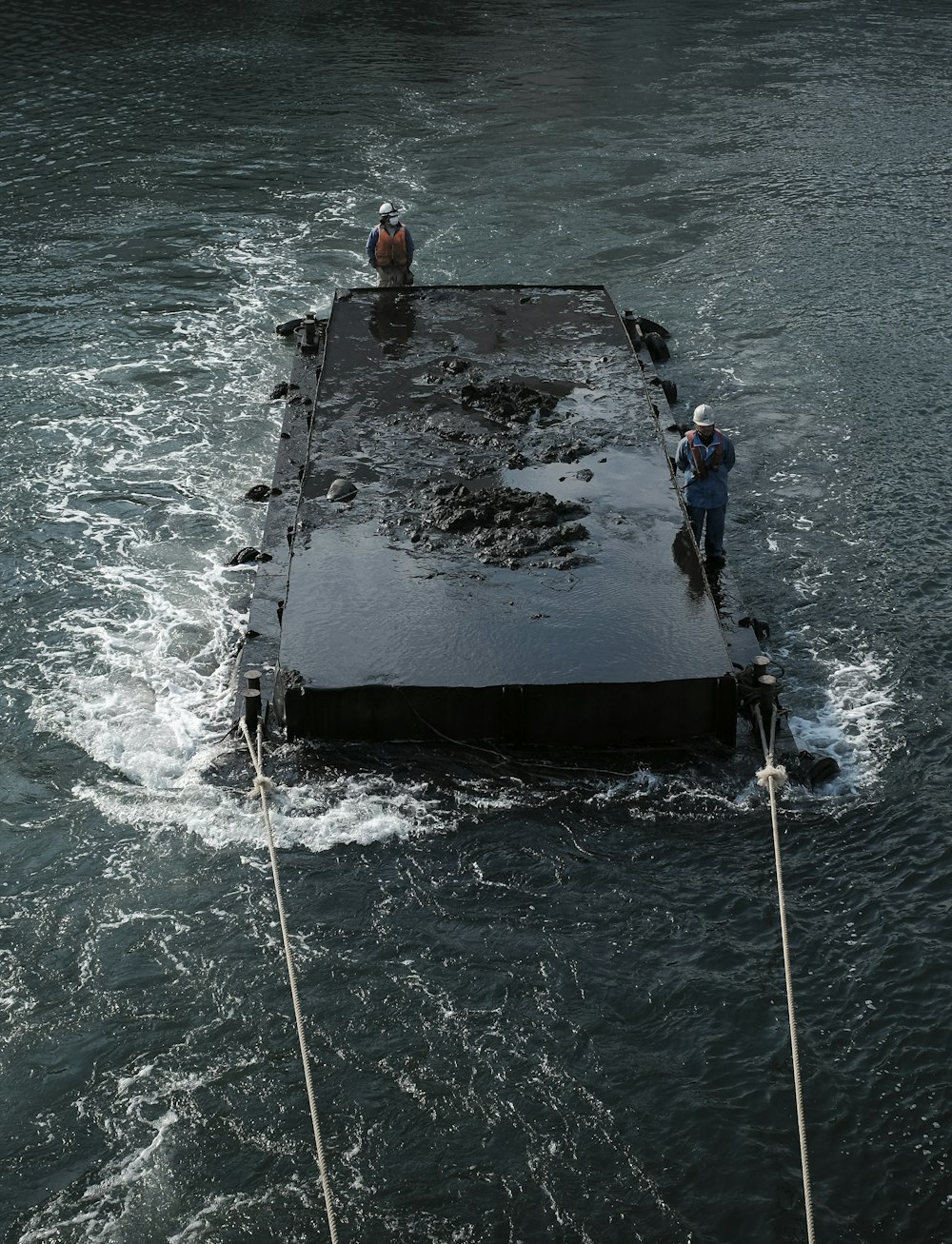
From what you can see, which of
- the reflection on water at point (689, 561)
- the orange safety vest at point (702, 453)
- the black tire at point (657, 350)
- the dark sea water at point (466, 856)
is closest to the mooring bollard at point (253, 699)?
the dark sea water at point (466, 856)

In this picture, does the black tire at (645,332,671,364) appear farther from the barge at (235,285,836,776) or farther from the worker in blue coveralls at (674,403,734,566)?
the worker in blue coveralls at (674,403,734,566)

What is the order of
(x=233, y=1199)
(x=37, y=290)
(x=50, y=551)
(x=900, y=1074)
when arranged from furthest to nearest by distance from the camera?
1. (x=37, y=290)
2. (x=50, y=551)
3. (x=900, y=1074)
4. (x=233, y=1199)

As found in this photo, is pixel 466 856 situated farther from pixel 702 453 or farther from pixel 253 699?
pixel 702 453

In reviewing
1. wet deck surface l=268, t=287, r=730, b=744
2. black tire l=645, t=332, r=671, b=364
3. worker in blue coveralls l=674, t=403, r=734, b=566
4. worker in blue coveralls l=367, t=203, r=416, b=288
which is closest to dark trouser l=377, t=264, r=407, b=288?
worker in blue coveralls l=367, t=203, r=416, b=288

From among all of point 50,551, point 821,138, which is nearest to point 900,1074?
point 50,551

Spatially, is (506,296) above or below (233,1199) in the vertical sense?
above

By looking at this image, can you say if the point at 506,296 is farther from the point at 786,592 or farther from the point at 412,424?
the point at 786,592
